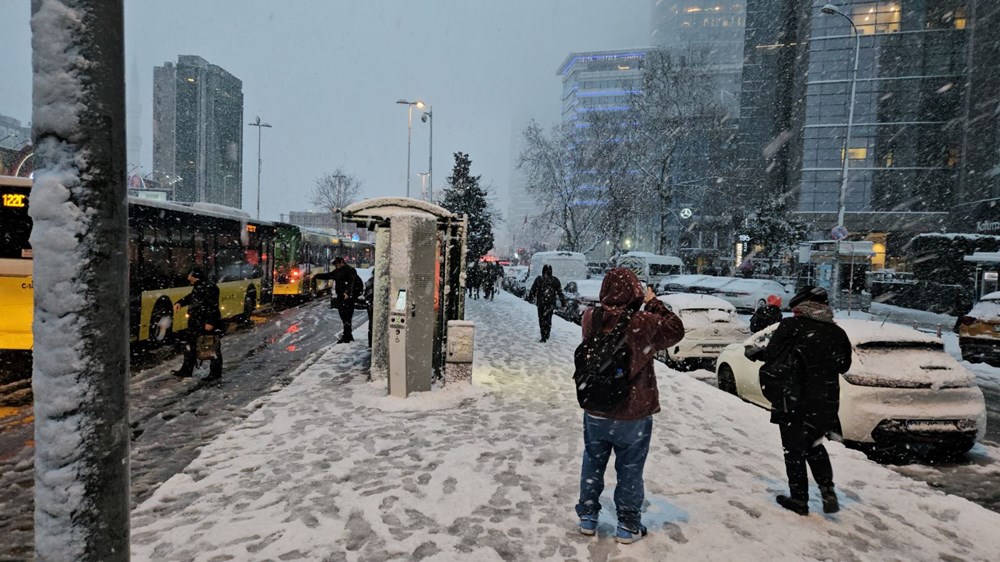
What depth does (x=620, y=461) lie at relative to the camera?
12.9 feet

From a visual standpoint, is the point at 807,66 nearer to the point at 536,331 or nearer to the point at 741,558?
the point at 536,331

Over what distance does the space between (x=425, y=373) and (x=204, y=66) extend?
5571 inches

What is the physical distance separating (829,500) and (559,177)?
121 feet

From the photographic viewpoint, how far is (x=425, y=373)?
8.06m

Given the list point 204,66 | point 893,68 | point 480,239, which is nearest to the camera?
point 480,239

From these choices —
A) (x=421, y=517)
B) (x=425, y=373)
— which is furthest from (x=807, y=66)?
(x=421, y=517)

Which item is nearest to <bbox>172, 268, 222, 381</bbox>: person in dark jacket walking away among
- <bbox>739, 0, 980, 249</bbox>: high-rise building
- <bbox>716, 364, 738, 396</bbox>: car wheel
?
<bbox>716, 364, 738, 396</bbox>: car wheel

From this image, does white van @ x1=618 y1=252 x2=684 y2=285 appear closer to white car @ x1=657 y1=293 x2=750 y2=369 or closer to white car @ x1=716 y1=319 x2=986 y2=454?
white car @ x1=657 y1=293 x2=750 y2=369

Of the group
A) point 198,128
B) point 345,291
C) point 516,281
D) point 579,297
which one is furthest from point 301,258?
point 198,128

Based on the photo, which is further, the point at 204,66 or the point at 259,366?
the point at 204,66

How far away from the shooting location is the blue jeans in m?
3.83

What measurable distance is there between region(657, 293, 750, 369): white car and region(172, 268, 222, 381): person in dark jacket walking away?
8.47m

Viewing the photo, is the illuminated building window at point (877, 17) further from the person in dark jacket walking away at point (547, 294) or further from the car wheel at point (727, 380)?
the car wheel at point (727, 380)

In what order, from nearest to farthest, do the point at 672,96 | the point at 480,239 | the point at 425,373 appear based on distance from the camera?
the point at 425,373
the point at 480,239
the point at 672,96
